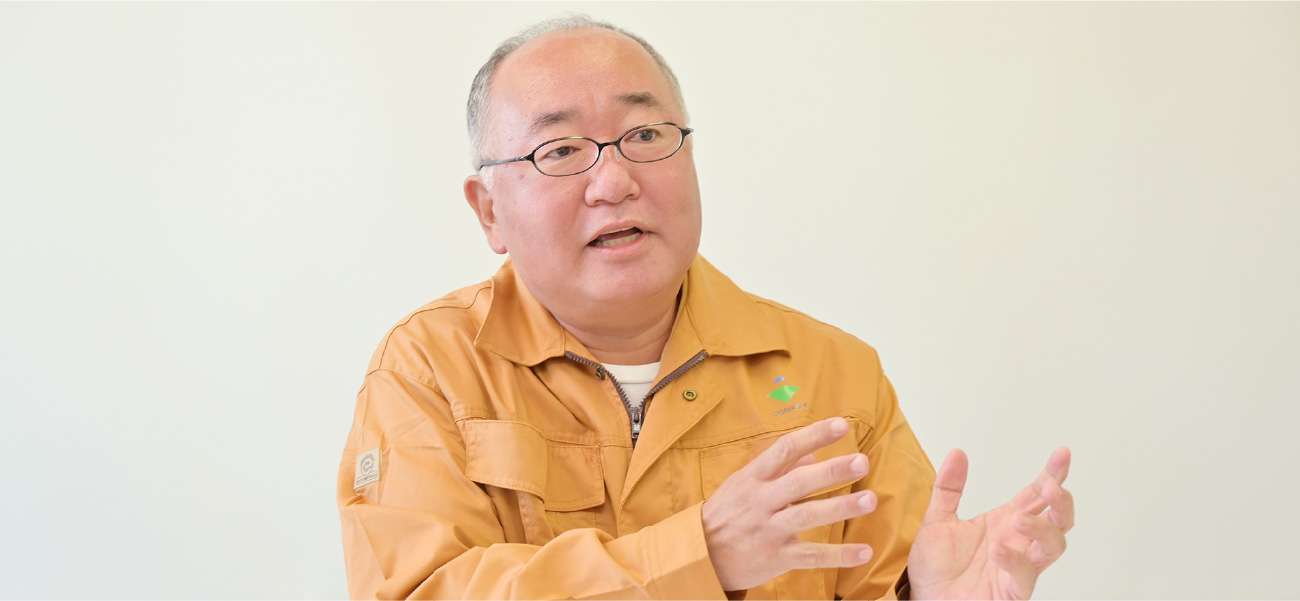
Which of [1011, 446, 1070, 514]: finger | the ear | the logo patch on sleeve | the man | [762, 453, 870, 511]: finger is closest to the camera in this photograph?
[762, 453, 870, 511]: finger

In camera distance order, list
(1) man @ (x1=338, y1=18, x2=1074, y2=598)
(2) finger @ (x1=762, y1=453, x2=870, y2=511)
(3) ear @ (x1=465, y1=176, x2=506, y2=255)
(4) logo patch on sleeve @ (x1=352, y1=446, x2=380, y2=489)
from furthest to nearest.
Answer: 1. (3) ear @ (x1=465, y1=176, x2=506, y2=255)
2. (4) logo patch on sleeve @ (x1=352, y1=446, x2=380, y2=489)
3. (1) man @ (x1=338, y1=18, x2=1074, y2=598)
4. (2) finger @ (x1=762, y1=453, x2=870, y2=511)

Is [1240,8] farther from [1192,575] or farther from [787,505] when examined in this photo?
[787,505]

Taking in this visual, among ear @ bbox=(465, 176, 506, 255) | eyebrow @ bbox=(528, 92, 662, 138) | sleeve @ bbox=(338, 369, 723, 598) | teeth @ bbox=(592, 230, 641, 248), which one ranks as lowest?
sleeve @ bbox=(338, 369, 723, 598)

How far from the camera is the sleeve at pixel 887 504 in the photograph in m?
1.94

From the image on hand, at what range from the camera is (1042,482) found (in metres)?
1.57

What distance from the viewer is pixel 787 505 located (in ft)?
4.99

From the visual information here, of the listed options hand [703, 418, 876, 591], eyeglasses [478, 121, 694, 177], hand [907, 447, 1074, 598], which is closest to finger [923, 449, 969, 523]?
hand [907, 447, 1074, 598]

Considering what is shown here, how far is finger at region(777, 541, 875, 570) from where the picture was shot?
4.80ft

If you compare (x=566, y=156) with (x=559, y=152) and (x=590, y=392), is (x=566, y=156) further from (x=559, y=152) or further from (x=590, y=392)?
(x=590, y=392)

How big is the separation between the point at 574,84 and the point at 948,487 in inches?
36.1

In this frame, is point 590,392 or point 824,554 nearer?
point 824,554

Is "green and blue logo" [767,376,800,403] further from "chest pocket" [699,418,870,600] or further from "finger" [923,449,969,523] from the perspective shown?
"finger" [923,449,969,523]

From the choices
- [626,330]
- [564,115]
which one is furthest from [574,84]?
[626,330]

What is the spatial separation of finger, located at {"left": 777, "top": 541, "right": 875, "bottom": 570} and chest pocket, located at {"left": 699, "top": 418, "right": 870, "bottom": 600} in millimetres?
465
